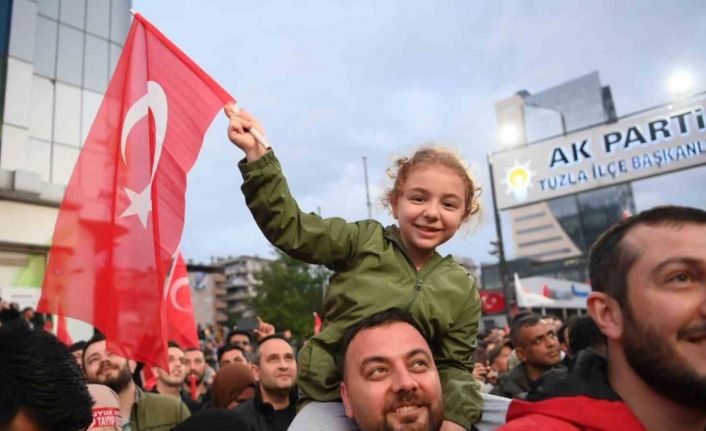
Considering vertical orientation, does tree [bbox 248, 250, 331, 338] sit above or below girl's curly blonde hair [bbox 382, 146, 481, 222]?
above

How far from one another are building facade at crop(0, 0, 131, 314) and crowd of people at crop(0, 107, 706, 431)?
1248 cm

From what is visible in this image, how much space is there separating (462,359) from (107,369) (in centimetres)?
336

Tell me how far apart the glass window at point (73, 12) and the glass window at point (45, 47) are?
14.9 inches

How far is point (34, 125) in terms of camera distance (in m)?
15.1

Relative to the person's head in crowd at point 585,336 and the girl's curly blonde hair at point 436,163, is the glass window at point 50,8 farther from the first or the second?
the person's head in crowd at point 585,336

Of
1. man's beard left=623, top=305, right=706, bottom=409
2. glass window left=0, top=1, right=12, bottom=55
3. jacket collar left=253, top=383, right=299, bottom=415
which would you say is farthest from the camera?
glass window left=0, top=1, right=12, bottom=55

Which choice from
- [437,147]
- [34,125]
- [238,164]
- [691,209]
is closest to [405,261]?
[437,147]

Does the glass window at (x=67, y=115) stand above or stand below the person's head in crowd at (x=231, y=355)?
above

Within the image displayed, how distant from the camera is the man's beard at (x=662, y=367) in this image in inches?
60.7

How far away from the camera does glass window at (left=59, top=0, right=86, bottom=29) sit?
16.0 m

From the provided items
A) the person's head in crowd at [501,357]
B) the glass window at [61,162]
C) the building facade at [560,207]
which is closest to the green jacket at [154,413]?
the person's head in crowd at [501,357]

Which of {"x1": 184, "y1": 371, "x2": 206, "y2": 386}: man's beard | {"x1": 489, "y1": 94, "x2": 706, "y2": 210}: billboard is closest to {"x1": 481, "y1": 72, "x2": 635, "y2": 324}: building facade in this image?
{"x1": 489, "y1": 94, "x2": 706, "y2": 210}: billboard

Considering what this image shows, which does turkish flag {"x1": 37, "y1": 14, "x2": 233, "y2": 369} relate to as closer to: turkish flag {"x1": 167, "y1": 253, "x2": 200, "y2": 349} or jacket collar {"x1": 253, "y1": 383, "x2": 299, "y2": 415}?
jacket collar {"x1": 253, "y1": 383, "x2": 299, "y2": 415}

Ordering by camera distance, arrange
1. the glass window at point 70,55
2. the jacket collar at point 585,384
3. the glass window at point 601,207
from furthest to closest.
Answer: the glass window at point 601,207 < the glass window at point 70,55 < the jacket collar at point 585,384
